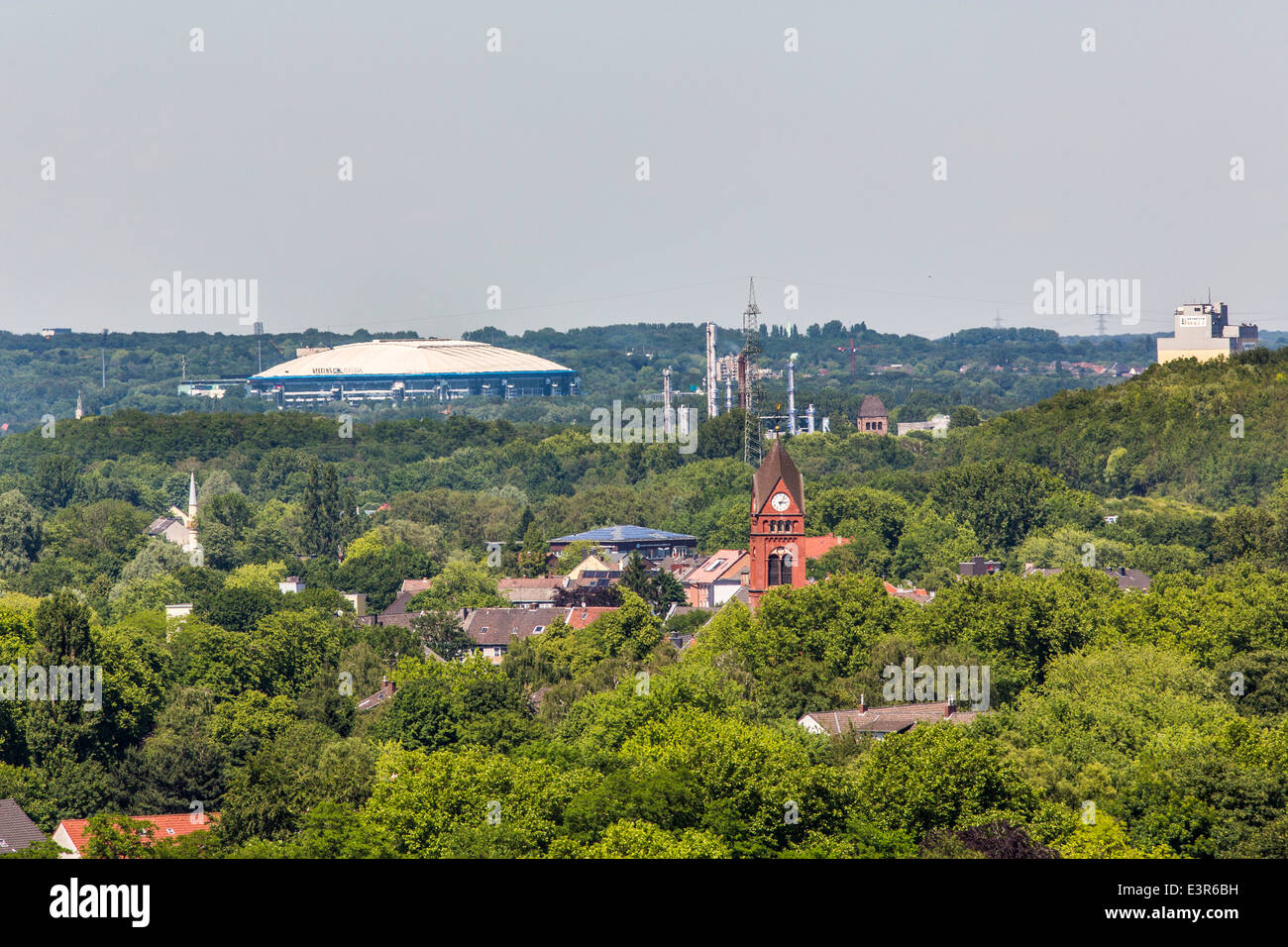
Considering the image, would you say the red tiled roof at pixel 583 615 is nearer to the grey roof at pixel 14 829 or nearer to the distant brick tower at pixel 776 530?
the distant brick tower at pixel 776 530

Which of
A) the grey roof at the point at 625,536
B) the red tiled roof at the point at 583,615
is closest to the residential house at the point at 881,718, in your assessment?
the red tiled roof at the point at 583,615

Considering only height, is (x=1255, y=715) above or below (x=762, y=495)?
below

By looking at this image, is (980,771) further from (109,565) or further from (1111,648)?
(109,565)

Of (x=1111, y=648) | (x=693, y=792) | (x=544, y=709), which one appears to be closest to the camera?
(x=693, y=792)

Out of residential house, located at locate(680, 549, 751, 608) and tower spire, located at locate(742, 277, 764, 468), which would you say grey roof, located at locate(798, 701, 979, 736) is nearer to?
residential house, located at locate(680, 549, 751, 608)

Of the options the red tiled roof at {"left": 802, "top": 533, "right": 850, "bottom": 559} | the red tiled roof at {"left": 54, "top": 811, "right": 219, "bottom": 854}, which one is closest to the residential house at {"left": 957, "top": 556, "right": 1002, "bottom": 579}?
the red tiled roof at {"left": 802, "top": 533, "right": 850, "bottom": 559}

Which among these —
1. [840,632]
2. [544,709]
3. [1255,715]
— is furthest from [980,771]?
[840,632]
